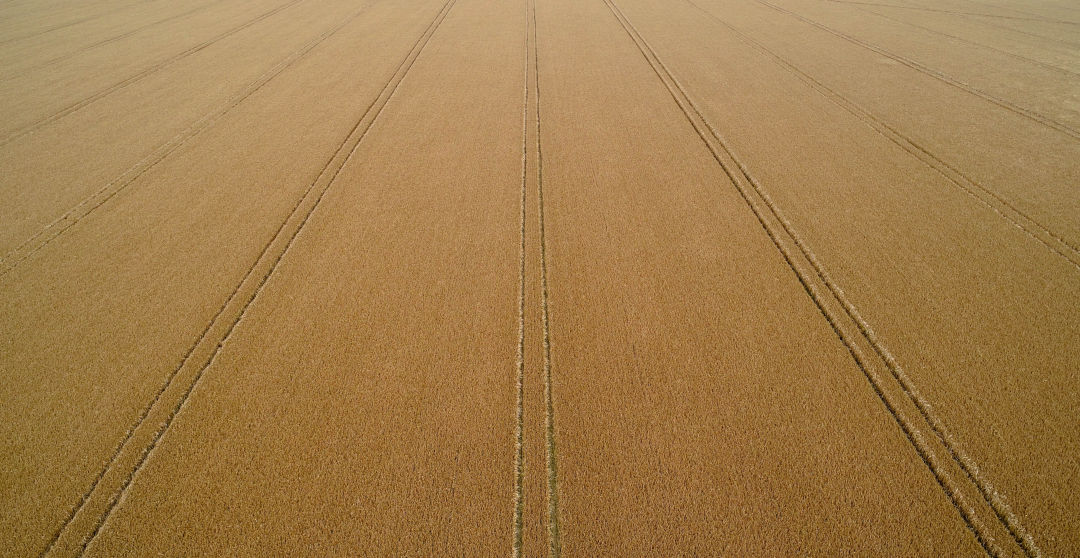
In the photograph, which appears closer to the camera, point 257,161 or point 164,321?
point 164,321

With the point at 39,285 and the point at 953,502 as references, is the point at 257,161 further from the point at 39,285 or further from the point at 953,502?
the point at 953,502

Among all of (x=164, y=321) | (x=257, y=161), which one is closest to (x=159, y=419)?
(x=164, y=321)

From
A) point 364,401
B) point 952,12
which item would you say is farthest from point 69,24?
point 952,12

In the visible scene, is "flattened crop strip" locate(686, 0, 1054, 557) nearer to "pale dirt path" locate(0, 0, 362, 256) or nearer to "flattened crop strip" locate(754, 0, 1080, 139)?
"flattened crop strip" locate(754, 0, 1080, 139)

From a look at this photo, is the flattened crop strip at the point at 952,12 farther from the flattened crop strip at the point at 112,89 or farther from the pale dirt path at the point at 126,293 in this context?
the flattened crop strip at the point at 112,89

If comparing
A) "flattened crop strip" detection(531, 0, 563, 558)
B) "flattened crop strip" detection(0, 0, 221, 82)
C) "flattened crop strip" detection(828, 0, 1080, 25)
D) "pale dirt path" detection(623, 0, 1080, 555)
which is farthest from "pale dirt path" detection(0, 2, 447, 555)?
"flattened crop strip" detection(828, 0, 1080, 25)

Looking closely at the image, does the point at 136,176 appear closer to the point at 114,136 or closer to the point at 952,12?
the point at 114,136

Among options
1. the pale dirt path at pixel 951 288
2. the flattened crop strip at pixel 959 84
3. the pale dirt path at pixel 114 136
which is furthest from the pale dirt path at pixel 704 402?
the pale dirt path at pixel 114 136
